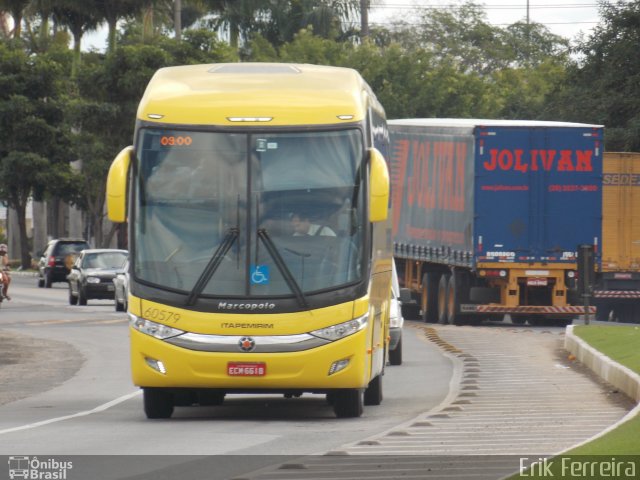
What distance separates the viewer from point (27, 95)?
75.8m

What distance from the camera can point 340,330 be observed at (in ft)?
52.7

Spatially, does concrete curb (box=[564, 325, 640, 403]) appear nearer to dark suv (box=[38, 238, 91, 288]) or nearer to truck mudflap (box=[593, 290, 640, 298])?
truck mudflap (box=[593, 290, 640, 298])

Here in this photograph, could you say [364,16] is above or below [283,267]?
above

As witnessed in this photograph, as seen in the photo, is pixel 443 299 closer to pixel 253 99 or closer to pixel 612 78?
pixel 612 78

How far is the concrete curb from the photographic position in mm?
18156

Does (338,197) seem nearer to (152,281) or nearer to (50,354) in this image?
(152,281)

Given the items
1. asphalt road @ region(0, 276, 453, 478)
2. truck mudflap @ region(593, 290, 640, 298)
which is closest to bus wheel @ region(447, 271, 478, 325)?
truck mudflap @ region(593, 290, 640, 298)

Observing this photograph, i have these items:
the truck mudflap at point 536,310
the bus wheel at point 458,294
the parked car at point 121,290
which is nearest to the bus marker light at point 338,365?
the truck mudflap at point 536,310

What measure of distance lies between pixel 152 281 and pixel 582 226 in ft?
63.5

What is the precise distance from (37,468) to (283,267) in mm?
4733

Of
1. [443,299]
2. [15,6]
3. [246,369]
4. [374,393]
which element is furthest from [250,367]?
[15,6]

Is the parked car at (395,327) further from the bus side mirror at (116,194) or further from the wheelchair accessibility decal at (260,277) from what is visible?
the bus side mirror at (116,194)

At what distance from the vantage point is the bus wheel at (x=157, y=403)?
652 inches

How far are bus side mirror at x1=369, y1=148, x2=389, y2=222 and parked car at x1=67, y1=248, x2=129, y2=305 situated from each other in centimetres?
2907
